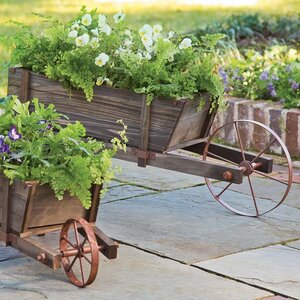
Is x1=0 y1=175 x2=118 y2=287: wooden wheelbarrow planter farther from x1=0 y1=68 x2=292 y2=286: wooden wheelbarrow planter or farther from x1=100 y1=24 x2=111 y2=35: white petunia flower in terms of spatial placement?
x1=100 y1=24 x2=111 y2=35: white petunia flower

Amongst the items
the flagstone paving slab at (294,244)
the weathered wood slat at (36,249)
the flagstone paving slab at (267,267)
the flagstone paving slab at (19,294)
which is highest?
the weathered wood slat at (36,249)

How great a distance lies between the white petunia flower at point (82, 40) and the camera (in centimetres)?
572

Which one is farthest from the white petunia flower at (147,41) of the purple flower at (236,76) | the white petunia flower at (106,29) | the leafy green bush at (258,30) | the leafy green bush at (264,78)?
the leafy green bush at (258,30)

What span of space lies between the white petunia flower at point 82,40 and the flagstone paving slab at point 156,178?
1276 millimetres

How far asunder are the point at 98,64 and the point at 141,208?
0.96 m

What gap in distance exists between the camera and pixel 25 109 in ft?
16.7

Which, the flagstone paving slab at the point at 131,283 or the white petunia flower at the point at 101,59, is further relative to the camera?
the white petunia flower at the point at 101,59

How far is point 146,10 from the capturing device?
13.9 meters

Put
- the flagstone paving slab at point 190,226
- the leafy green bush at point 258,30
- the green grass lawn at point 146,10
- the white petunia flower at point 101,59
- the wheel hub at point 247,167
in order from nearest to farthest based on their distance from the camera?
the flagstone paving slab at point 190,226 → the white petunia flower at point 101,59 → the wheel hub at point 247,167 → the leafy green bush at point 258,30 → the green grass lawn at point 146,10

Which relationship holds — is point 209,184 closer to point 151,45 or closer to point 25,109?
point 151,45

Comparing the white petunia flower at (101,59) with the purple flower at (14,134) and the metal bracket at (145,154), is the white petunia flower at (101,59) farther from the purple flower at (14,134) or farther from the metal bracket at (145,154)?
the purple flower at (14,134)

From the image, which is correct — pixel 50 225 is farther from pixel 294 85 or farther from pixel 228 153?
Answer: pixel 294 85

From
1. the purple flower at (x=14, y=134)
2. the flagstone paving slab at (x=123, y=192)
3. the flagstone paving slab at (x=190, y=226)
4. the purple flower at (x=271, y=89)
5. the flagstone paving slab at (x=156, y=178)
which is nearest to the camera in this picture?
the purple flower at (x=14, y=134)

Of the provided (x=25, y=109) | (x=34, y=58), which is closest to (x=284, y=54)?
(x=34, y=58)
